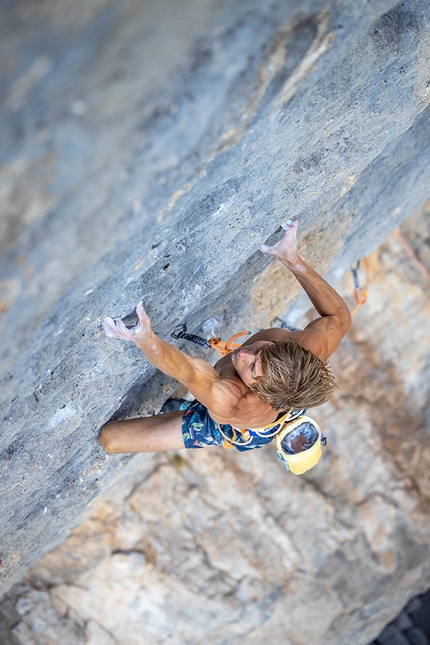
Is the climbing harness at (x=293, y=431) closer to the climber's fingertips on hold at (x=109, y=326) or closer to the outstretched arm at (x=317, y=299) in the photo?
the outstretched arm at (x=317, y=299)

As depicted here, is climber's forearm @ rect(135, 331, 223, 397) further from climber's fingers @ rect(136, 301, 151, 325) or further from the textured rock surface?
the textured rock surface

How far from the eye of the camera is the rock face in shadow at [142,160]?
1.53 metres

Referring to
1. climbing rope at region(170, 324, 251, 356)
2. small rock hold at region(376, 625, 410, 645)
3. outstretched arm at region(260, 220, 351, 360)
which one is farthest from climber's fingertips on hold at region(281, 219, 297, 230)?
small rock hold at region(376, 625, 410, 645)

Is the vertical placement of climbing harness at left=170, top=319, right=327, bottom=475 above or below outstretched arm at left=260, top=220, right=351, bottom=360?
below

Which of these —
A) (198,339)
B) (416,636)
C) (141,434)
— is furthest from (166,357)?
(416,636)

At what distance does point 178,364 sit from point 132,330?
283 mm

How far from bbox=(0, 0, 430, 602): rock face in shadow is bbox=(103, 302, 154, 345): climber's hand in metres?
0.06

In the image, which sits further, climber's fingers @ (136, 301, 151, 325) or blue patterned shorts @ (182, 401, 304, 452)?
blue patterned shorts @ (182, 401, 304, 452)

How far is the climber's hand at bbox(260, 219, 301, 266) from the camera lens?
10.1 ft

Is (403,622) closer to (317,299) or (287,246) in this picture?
(317,299)

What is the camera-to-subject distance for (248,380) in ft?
9.27

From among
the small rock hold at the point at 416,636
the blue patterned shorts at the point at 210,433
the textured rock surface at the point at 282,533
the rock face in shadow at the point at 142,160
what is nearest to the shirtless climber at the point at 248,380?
the blue patterned shorts at the point at 210,433

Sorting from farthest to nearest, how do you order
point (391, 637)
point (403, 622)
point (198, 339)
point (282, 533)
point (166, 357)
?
point (403, 622) < point (391, 637) < point (282, 533) < point (198, 339) < point (166, 357)

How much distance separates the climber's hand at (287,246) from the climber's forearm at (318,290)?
33 mm
